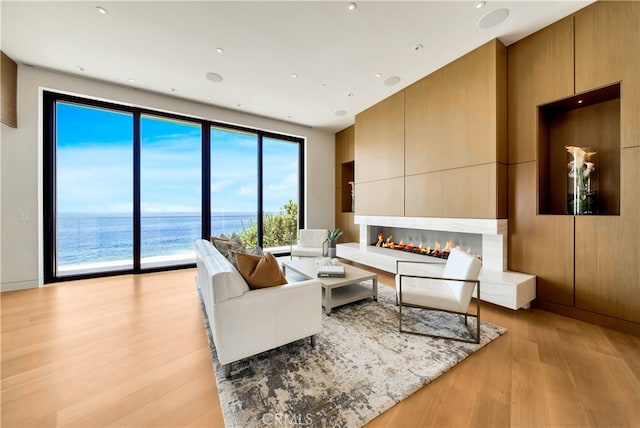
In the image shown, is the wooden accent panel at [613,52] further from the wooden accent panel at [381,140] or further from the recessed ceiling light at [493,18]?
the wooden accent panel at [381,140]

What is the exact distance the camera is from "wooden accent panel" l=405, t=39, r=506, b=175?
9.69 ft

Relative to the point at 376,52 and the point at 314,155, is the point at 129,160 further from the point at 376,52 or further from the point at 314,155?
the point at 376,52

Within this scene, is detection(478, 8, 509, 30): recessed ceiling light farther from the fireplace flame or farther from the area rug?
the area rug

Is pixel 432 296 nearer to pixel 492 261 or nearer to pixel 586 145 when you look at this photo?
pixel 492 261

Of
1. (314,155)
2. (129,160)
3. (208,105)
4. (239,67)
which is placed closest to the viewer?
(239,67)

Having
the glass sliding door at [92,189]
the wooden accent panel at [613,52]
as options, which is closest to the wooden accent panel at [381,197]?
the wooden accent panel at [613,52]

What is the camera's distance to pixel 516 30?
2746 mm

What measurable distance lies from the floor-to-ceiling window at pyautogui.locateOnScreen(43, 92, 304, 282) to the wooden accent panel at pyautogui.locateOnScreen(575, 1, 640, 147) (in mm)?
5187

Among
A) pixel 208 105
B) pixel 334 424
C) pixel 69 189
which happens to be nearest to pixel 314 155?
pixel 208 105

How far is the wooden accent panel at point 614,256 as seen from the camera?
2.21 m

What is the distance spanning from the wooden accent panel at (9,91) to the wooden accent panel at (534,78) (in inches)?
267

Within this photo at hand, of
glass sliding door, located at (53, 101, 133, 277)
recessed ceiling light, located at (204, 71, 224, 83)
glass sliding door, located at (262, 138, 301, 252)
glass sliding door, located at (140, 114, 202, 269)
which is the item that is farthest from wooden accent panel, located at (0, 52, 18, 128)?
glass sliding door, located at (262, 138, 301, 252)

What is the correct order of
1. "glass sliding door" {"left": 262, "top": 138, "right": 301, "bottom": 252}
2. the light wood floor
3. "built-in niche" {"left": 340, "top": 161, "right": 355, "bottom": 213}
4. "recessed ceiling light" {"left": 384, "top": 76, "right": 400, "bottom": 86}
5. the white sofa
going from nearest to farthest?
the light wood floor, the white sofa, "recessed ceiling light" {"left": 384, "top": 76, "right": 400, "bottom": 86}, "glass sliding door" {"left": 262, "top": 138, "right": 301, "bottom": 252}, "built-in niche" {"left": 340, "top": 161, "right": 355, "bottom": 213}

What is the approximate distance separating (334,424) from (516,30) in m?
4.33
